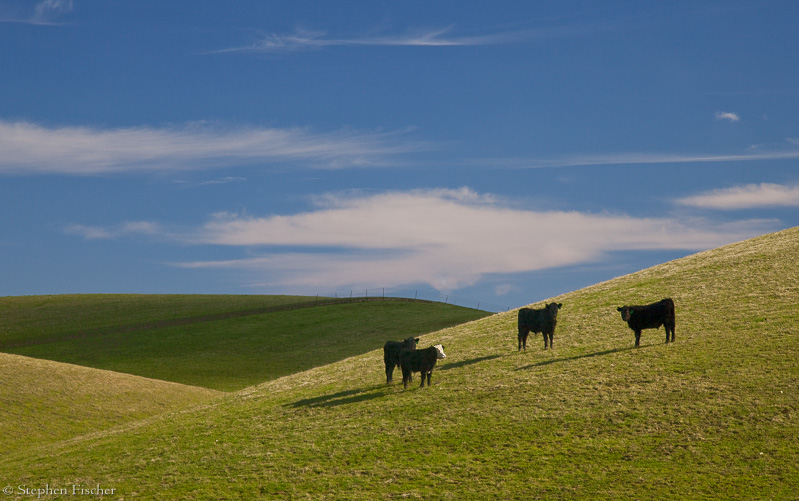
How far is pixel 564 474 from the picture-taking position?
62.4ft

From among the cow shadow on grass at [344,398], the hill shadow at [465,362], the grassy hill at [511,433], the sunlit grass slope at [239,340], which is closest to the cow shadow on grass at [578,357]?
the grassy hill at [511,433]

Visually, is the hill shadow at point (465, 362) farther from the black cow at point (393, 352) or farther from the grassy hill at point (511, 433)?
the black cow at point (393, 352)

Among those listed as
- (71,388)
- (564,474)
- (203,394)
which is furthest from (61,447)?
(564,474)

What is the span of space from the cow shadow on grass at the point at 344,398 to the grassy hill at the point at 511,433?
126 millimetres

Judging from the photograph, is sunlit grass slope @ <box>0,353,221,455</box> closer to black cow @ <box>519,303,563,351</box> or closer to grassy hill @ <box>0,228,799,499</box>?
grassy hill @ <box>0,228,799,499</box>

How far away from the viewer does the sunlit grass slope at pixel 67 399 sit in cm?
3222

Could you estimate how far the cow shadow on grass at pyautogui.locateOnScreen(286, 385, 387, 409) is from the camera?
92.7ft

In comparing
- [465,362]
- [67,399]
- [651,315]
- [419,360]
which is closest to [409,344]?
[419,360]

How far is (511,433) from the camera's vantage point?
22.1 metres

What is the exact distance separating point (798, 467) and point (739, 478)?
181 centimetres

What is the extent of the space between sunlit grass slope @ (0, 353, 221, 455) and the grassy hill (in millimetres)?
3835

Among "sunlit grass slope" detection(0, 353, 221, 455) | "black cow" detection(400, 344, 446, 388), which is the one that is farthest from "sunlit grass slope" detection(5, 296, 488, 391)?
"black cow" detection(400, 344, 446, 388)

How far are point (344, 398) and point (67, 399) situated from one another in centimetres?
1775

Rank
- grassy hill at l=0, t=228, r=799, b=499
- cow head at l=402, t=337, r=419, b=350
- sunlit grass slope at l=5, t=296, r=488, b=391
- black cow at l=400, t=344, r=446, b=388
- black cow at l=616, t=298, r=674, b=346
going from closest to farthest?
grassy hill at l=0, t=228, r=799, b=499
black cow at l=400, t=344, r=446, b=388
cow head at l=402, t=337, r=419, b=350
black cow at l=616, t=298, r=674, b=346
sunlit grass slope at l=5, t=296, r=488, b=391
